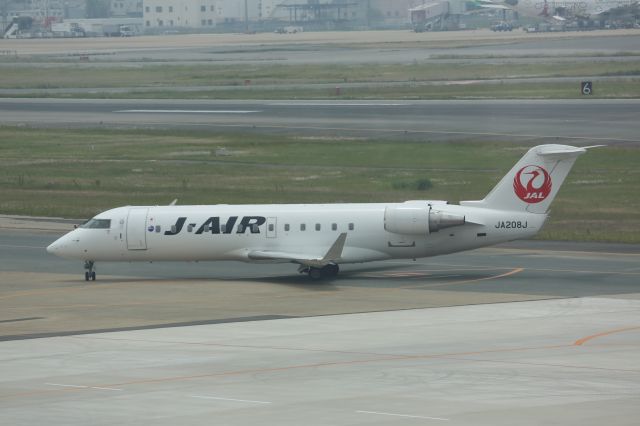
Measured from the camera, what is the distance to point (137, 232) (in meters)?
48.6

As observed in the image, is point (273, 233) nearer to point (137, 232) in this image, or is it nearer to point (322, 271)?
point (322, 271)

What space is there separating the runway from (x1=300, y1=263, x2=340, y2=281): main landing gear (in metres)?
36.2

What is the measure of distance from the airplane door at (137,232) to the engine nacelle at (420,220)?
10112mm

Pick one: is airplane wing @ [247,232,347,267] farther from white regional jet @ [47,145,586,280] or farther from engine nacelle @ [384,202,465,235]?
engine nacelle @ [384,202,465,235]

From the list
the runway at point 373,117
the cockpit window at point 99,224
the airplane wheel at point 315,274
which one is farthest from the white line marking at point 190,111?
the airplane wheel at point 315,274

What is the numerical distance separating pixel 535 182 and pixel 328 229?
8.20 meters

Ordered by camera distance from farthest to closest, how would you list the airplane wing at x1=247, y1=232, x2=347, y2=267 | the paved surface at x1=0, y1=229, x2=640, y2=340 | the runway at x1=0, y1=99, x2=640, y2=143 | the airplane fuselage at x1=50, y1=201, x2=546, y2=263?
the runway at x1=0, y1=99, x2=640, y2=143 < the airplane fuselage at x1=50, y1=201, x2=546, y2=263 < the airplane wing at x1=247, y1=232, x2=347, y2=267 < the paved surface at x1=0, y1=229, x2=640, y2=340

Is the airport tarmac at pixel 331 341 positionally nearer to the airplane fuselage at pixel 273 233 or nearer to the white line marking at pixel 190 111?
the airplane fuselage at pixel 273 233

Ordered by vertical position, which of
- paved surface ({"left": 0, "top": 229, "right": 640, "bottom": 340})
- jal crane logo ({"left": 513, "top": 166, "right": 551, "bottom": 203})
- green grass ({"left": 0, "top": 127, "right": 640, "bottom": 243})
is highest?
jal crane logo ({"left": 513, "top": 166, "right": 551, "bottom": 203})

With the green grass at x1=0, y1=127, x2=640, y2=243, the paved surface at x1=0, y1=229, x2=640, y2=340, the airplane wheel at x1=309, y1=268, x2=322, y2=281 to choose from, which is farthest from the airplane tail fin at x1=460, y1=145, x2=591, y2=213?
the green grass at x1=0, y1=127, x2=640, y2=243

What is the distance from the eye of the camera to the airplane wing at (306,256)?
4512cm

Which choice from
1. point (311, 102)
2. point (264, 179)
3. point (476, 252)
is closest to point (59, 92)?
point (311, 102)

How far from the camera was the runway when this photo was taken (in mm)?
88000

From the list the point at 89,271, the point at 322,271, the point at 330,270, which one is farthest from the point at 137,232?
the point at 330,270
